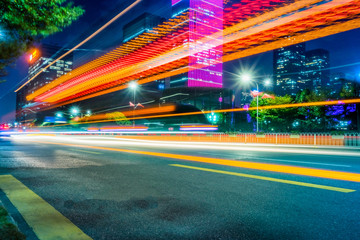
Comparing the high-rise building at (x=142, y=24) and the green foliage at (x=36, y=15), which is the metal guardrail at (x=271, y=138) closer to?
the green foliage at (x=36, y=15)

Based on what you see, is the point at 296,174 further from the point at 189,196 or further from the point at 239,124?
the point at 239,124

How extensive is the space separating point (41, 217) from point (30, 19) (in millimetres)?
4017

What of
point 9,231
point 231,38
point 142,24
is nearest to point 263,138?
point 231,38

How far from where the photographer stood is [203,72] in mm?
144875

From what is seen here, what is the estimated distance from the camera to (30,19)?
16.7 ft

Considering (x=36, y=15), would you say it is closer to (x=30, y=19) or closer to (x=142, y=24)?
(x=30, y=19)

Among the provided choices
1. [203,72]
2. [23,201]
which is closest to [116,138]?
[23,201]

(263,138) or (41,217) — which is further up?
(263,138)

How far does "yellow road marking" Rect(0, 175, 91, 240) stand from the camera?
274 cm

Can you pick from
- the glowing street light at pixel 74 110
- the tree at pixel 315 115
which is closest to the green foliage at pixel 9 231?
the glowing street light at pixel 74 110

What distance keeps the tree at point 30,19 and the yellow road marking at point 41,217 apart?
3.36m

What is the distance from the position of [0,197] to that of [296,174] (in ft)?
21.7

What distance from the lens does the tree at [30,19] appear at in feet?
15.5

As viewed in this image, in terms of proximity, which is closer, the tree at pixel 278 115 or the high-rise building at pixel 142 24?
the tree at pixel 278 115
